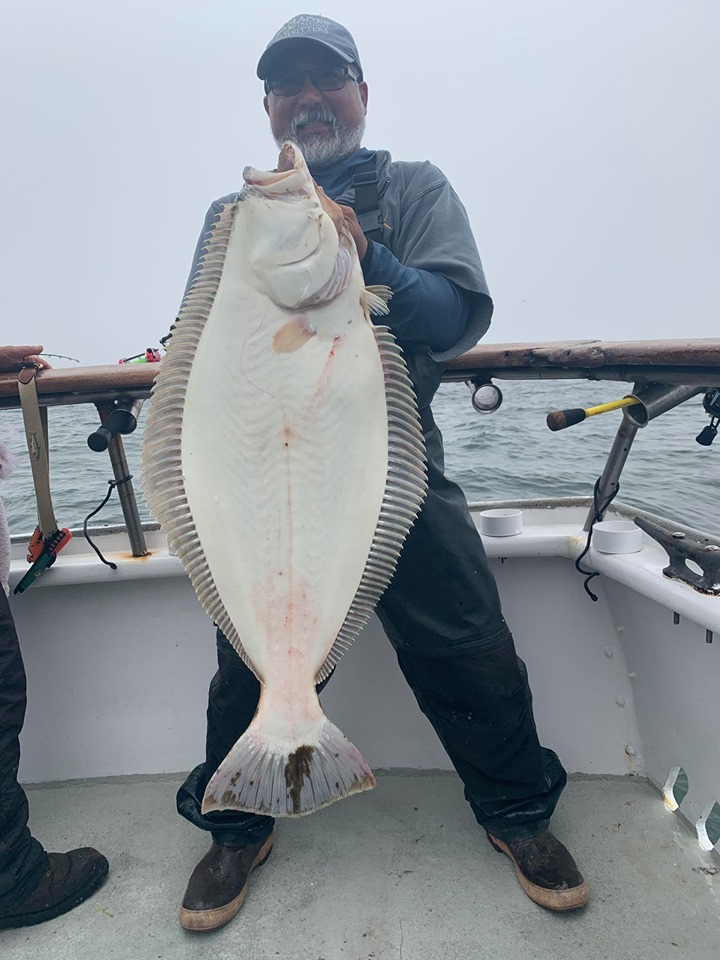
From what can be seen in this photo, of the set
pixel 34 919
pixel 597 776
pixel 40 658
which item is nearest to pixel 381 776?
pixel 597 776

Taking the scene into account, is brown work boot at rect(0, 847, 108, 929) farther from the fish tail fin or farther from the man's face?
the man's face

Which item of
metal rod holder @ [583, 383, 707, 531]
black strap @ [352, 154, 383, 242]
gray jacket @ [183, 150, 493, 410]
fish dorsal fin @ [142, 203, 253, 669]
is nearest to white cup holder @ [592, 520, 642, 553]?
metal rod holder @ [583, 383, 707, 531]

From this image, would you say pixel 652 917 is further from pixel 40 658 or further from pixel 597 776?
pixel 40 658

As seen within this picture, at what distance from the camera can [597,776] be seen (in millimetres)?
2521

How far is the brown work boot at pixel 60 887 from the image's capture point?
1960 mm

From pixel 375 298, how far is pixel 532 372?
0.93m

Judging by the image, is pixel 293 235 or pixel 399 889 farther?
pixel 399 889

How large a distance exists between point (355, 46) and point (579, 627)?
210cm

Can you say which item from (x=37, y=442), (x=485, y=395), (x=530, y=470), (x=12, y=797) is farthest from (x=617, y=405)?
(x=530, y=470)

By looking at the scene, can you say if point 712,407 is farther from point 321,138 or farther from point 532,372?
point 321,138

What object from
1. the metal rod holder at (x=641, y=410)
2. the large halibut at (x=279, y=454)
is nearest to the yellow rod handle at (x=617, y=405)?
the metal rod holder at (x=641, y=410)

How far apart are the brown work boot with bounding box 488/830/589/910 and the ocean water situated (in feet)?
8.54

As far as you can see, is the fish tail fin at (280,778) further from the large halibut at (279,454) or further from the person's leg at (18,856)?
the person's leg at (18,856)

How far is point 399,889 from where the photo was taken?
204 cm
